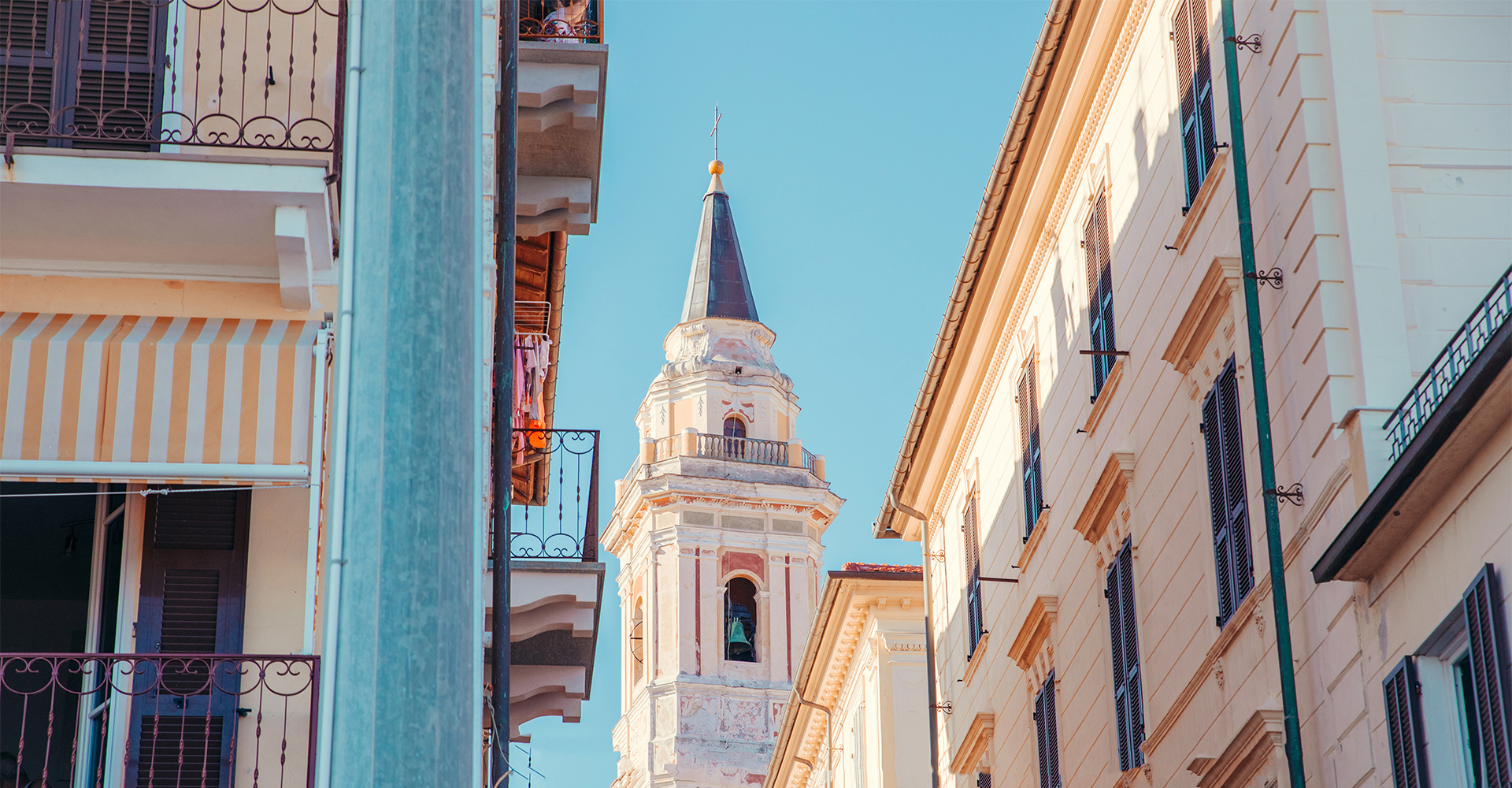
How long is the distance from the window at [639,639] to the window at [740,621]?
246cm

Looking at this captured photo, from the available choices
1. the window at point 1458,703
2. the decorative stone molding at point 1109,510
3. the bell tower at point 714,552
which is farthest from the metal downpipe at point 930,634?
the bell tower at point 714,552

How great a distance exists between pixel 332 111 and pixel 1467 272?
6.35 metres

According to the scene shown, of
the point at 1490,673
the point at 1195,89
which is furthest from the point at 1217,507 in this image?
the point at 1490,673

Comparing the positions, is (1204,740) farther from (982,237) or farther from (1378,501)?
(982,237)

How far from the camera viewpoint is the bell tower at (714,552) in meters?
52.5

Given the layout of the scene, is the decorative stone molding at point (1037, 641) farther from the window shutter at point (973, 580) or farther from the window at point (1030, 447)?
the window shutter at point (973, 580)

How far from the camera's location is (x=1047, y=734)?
18.0 metres

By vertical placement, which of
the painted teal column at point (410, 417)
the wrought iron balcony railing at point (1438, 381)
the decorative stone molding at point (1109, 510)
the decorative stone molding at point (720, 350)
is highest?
the decorative stone molding at point (720, 350)

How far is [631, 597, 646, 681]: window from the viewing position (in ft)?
178

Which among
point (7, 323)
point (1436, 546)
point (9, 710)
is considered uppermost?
point (7, 323)

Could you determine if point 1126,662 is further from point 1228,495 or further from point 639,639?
point 639,639

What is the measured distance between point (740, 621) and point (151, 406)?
46.8 m

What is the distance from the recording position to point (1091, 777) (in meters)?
16.1

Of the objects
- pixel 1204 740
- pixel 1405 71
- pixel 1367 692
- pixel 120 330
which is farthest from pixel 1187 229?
pixel 120 330
